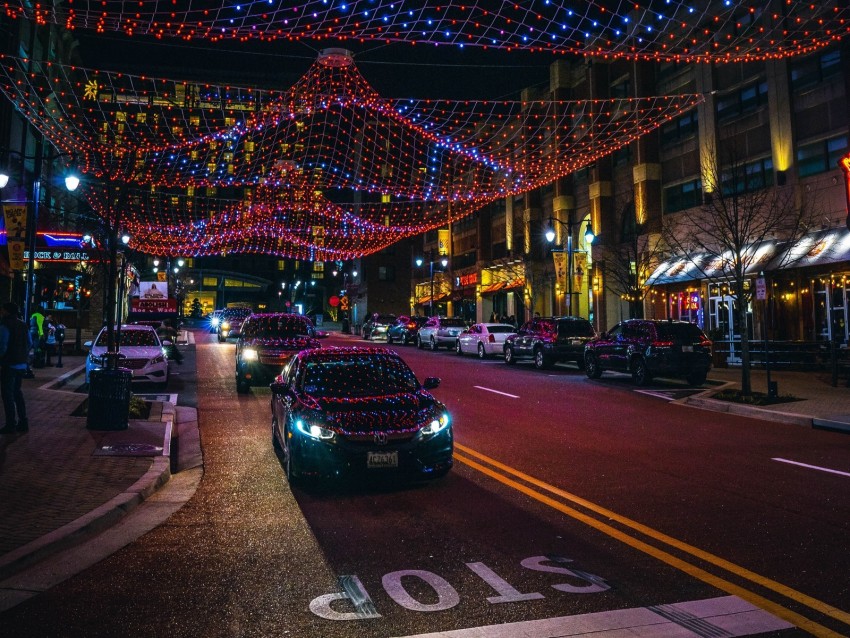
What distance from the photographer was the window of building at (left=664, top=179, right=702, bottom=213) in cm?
3180

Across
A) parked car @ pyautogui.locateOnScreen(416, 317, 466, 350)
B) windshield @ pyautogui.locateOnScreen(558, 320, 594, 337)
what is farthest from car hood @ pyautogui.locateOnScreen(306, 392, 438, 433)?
parked car @ pyautogui.locateOnScreen(416, 317, 466, 350)

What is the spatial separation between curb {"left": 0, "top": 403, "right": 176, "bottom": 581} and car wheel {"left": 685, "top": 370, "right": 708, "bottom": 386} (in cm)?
1490

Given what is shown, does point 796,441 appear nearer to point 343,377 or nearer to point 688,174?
point 343,377

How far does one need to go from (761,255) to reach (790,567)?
23.3 m

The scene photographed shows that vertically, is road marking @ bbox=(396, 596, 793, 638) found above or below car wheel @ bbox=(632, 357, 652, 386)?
below

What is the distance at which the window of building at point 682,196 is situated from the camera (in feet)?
104

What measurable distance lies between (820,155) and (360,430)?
81.7ft

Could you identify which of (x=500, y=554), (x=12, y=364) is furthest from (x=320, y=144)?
(x=500, y=554)

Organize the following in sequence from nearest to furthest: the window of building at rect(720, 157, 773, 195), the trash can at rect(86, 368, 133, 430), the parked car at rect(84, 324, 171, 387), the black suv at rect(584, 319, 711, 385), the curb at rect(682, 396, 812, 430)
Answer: the trash can at rect(86, 368, 133, 430)
the curb at rect(682, 396, 812, 430)
the parked car at rect(84, 324, 171, 387)
the black suv at rect(584, 319, 711, 385)
the window of building at rect(720, 157, 773, 195)

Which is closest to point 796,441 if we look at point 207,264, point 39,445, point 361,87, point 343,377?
point 343,377

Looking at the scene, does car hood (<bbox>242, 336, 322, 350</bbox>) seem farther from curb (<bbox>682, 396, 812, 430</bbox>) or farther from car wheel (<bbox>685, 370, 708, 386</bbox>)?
car wheel (<bbox>685, 370, 708, 386</bbox>)

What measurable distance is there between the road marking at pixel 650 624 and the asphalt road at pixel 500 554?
0.05 ft

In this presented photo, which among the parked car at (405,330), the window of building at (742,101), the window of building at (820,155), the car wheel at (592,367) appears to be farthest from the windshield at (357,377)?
the parked car at (405,330)

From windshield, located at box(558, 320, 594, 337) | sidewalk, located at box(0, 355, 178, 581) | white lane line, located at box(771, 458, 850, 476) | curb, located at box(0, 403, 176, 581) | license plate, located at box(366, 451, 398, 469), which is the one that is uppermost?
windshield, located at box(558, 320, 594, 337)
